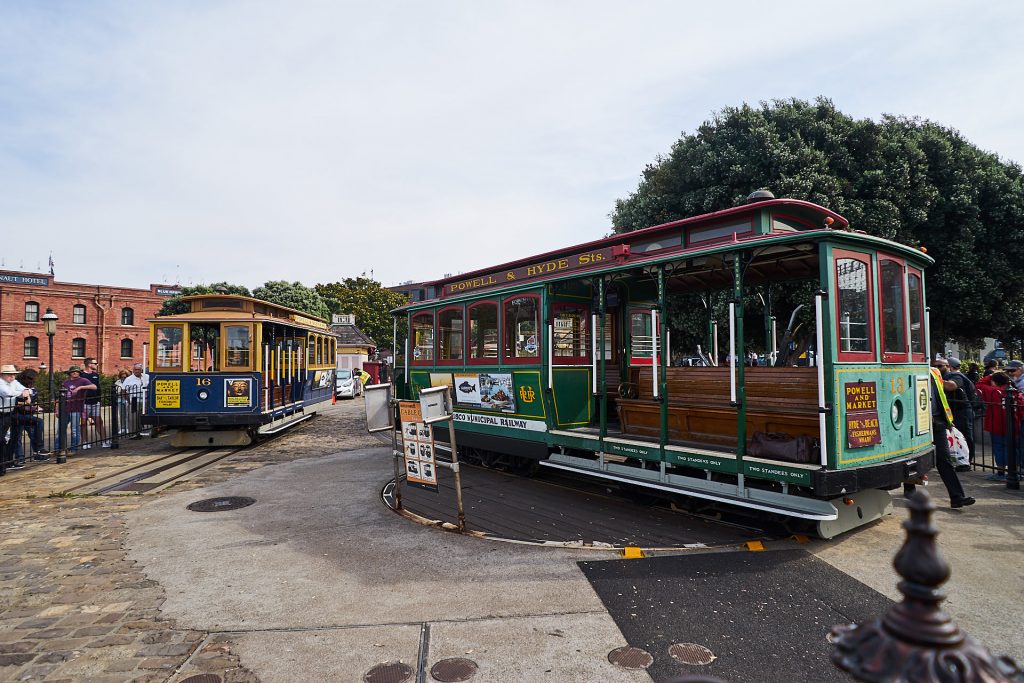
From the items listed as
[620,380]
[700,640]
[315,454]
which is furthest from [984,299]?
[315,454]

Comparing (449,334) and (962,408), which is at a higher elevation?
(449,334)

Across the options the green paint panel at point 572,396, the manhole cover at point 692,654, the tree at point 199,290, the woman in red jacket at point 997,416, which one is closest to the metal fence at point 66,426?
the green paint panel at point 572,396

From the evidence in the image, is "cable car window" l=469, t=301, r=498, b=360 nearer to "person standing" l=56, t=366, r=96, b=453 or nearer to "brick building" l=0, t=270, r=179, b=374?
"person standing" l=56, t=366, r=96, b=453

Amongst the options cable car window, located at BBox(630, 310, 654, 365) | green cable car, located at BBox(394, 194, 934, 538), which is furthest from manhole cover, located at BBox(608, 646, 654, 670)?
cable car window, located at BBox(630, 310, 654, 365)

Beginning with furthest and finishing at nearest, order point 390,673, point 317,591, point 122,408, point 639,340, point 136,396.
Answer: point 136,396 → point 122,408 → point 639,340 → point 317,591 → point 390,673

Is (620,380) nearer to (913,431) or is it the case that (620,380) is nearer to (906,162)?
(913,431)

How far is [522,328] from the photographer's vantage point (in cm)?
898

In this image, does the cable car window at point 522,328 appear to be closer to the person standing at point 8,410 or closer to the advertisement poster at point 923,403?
the advertisement poster at point 923,403

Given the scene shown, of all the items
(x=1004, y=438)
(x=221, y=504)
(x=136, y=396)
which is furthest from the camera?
(x=136, y=396)

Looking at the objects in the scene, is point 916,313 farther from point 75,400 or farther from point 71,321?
point 71,321

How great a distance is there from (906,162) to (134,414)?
Result: 2201 centimetres

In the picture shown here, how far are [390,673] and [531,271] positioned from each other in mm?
6601

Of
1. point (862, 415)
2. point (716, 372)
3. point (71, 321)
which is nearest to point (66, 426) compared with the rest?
point (716, 372)

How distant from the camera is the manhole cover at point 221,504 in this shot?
7.53 meters
